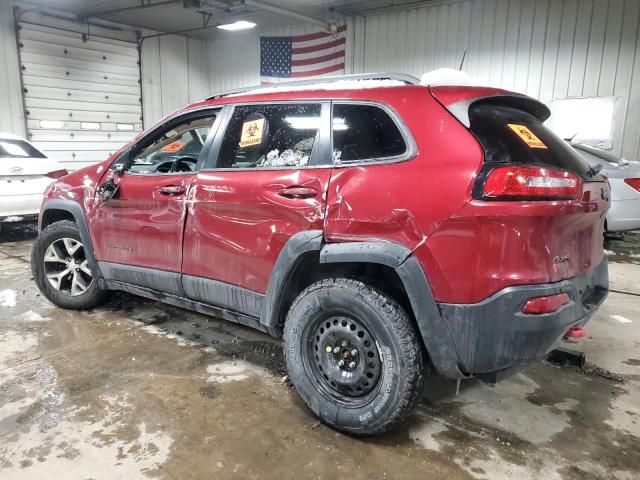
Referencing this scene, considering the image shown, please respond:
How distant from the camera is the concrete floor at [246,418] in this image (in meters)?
2.02

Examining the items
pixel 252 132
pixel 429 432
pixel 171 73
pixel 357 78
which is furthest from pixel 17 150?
pixel 171 73

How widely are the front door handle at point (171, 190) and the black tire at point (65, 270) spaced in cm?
119

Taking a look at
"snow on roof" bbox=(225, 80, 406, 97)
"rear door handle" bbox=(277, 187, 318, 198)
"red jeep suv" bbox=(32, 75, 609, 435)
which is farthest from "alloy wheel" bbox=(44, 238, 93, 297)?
"rear door handle" bbox=(277, 187, 318, 198)

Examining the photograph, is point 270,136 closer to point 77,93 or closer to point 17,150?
point 17,150

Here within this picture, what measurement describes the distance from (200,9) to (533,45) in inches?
280

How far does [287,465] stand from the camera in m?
2.03

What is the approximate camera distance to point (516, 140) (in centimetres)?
200

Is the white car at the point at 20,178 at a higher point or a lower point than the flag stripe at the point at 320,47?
lower

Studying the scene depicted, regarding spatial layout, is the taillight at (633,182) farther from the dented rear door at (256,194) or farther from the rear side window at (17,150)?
the rear side window at (17,150)

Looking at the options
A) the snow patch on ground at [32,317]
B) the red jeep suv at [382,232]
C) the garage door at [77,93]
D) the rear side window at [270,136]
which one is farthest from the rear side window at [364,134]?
the garage door at [77,93]

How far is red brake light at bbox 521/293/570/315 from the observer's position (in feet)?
5.97

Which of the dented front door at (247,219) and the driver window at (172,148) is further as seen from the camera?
the driver window at (172,148)

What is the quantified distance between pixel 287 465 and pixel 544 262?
1.37 m

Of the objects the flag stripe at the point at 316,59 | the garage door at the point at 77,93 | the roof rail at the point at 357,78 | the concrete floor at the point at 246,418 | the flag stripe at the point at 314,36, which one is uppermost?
the flag stripe at the point at 314,36
